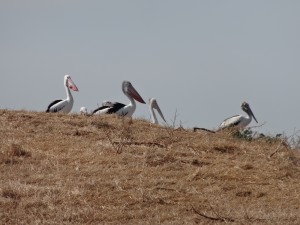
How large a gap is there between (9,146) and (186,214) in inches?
127

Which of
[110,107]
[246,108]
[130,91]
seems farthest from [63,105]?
[246,108]

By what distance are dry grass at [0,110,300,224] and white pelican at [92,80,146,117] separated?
462cm

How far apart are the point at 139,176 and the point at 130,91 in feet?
35.4

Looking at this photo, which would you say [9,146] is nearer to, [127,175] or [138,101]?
[127,175]

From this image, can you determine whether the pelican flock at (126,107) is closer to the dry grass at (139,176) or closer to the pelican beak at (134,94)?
the pelican beak at (134,94)

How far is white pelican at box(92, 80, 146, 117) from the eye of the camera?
1692 cm

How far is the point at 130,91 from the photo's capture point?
19562 millimetres

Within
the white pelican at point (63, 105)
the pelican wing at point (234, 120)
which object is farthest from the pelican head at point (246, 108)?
the white pelican at point (63, 105)

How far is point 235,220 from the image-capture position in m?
7.10

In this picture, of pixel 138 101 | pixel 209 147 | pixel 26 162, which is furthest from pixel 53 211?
pixel 138 101

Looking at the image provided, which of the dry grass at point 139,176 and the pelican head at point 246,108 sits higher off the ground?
the pelican head at point 246,108

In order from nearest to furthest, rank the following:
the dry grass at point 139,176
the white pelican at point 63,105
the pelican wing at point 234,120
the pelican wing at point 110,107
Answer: the dry grass at point 139,176 → the pelican wing at point 110,107 → the pelican wing at point 234,120 → the white pelican at point 63,105

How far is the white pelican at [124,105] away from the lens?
16.9m

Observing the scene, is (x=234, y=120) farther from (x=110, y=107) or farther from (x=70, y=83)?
(x=70, y=83)
